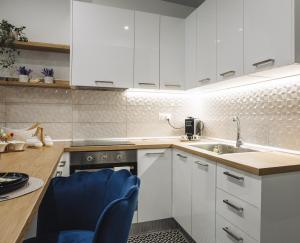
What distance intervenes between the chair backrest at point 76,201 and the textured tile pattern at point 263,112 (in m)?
1.37

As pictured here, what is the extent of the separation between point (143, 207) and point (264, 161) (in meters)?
1.28

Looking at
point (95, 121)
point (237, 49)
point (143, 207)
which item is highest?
point (237, 49)

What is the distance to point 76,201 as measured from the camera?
1.21 meters

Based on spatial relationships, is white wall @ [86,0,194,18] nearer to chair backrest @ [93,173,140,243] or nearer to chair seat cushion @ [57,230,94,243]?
chair seat cushion @ [57,230,94,243]

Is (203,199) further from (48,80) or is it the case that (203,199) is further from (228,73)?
(48,80)

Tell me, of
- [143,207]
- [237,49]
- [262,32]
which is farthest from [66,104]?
[262,32]

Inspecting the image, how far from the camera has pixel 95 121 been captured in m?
2.62

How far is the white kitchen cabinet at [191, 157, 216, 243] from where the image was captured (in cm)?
166

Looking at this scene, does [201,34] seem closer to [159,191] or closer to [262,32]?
[262,32]

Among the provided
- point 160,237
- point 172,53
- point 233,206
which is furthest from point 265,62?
point 160,237

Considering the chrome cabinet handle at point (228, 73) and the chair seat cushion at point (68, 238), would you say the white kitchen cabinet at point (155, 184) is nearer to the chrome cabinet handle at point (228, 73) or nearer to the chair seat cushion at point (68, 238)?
the chrome cabinet handle at point (228, 73)

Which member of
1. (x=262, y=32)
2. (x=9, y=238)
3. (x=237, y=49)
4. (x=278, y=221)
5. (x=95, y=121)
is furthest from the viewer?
(x=95, y=121)

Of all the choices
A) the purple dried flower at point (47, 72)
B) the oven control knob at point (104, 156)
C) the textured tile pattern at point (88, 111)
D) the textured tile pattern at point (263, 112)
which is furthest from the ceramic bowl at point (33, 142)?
the textured tile pattern at point (263, 112)

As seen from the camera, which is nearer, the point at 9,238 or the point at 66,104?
the point at 9,238
